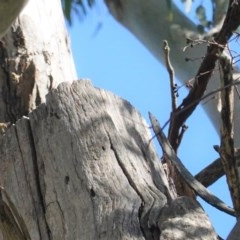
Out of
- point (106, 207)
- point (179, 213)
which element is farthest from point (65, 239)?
point (179, 213)

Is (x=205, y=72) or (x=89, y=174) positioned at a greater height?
(x=205, y=72)

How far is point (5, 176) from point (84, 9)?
1837mm

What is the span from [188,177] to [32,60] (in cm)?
60

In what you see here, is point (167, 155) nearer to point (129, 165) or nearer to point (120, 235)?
point (129, 165)

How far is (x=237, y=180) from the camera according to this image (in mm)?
1643

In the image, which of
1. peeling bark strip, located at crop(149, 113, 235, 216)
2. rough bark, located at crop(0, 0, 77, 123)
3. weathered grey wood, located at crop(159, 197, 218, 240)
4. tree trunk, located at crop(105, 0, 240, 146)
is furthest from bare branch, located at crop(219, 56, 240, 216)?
tree trunk, located at crop(105, 0, 240, 146)

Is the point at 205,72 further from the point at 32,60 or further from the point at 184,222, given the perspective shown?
the point at 184,222

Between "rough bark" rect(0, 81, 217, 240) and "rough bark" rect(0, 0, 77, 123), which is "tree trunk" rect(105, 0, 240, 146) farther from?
"rough bark" rect(0, 81, 217, 240)

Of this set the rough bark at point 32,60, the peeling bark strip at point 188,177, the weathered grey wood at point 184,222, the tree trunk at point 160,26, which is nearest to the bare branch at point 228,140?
the peeling bark strip at point 188,177

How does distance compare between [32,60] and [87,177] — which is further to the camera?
[32,60]

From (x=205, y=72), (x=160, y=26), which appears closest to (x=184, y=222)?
(x=205, y=72)

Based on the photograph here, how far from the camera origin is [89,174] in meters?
1.61

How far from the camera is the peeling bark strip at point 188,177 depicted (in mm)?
1682

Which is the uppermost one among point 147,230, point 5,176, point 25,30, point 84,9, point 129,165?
point 84,9
